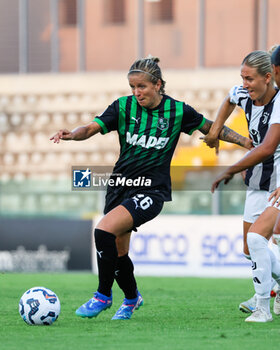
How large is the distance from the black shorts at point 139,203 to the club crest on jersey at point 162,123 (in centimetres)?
48

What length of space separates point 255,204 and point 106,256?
128 cm

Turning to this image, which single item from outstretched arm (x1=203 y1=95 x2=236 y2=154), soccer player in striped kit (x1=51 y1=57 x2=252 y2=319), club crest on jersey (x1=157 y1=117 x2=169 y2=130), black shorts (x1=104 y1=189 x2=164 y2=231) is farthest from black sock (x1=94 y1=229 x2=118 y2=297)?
outstretched arm (x1=203 y1=95 x2=236 y2=154)

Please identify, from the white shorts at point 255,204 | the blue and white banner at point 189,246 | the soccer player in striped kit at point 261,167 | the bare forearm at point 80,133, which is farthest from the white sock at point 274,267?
the blue and white banner at point 189,246

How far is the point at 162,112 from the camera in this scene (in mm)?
6621

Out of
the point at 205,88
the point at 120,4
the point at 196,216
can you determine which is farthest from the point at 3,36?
the point at 196,216

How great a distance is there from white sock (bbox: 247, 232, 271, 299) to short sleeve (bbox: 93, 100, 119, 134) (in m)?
1.29

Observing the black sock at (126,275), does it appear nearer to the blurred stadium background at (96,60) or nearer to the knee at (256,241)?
the knee at (256,241)

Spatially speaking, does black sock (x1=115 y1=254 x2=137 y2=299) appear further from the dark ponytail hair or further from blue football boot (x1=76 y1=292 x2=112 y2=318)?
the dark ponytail hair

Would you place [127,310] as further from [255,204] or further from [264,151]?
[264,151]

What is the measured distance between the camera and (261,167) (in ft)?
21.8

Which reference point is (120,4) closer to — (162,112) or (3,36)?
(3,36)

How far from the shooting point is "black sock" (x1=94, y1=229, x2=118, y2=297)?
6277mm

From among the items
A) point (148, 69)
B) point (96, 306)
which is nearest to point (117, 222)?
point (96, 306)

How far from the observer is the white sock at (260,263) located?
622 cm
